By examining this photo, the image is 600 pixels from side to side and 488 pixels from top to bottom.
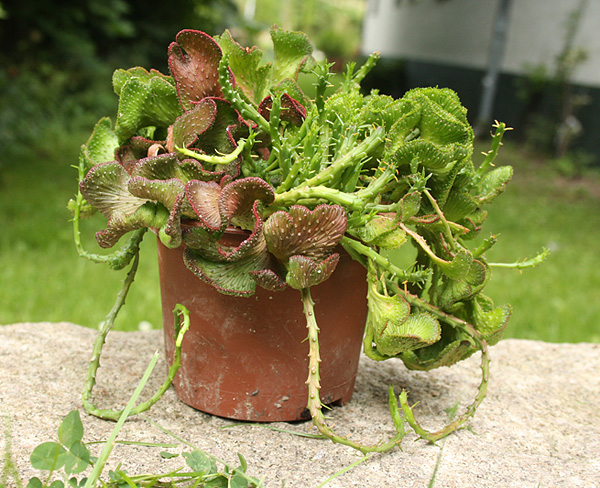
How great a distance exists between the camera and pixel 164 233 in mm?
1104

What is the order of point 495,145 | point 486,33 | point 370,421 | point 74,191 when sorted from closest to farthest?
point 495,145
point 370,421
point 74,191
point 486,33

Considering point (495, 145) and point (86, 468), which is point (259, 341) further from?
point (495, 145)

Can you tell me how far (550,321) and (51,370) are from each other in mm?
2339

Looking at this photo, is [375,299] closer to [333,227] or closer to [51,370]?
[333,227]

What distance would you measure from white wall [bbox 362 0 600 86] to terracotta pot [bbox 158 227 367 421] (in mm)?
6460

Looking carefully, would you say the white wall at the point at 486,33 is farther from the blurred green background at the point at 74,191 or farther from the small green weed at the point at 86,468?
the small green weed at the point at 86,468

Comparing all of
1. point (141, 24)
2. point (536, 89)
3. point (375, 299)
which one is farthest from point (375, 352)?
point (141, 24)

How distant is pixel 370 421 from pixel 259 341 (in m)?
0.32

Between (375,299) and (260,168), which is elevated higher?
(260,168)

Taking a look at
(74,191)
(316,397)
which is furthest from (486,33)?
(316,397)

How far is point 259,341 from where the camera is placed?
122 cm

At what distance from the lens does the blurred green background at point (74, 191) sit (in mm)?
2969

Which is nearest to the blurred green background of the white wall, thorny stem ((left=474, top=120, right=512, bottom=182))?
thorny stem ((left=474, top=120, right=512, bottom=182))

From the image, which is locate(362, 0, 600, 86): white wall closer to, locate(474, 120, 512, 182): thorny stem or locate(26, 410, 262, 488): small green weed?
locate(474, 120, 512, 182): thorny stem
